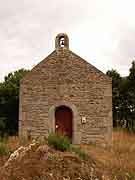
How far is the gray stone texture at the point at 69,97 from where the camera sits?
1434 centimetres

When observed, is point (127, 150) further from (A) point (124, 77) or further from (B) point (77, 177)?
(A) point (124, 77)

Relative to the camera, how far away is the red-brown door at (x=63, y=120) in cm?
1492

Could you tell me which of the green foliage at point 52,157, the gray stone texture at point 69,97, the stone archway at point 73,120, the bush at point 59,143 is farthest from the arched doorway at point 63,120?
the green foliage at point 52,157

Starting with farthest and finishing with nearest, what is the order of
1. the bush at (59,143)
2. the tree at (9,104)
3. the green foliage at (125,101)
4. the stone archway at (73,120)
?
1. the green foliage at (125,101)
2. the tree at (9,104)
3. the stone archway at (73,120)
4. the bush at (59,143)

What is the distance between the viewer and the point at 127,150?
1257 centimetres

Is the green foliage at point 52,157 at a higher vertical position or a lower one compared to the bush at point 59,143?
lower

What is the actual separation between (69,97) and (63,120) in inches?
47.2

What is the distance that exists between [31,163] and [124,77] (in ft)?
54.6

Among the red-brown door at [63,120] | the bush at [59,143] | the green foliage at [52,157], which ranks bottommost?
the green foliage at [52,157]

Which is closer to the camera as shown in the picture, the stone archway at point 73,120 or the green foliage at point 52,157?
→ the green foliage at point 52,157

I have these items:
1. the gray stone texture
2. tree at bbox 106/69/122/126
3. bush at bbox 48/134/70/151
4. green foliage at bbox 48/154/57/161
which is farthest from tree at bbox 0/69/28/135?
green foliage at bbox 48/154/57/161

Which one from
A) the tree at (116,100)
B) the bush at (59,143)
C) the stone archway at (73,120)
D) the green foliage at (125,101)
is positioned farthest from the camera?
the tree at (116,100)

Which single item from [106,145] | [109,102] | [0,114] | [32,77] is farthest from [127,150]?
[0,114]

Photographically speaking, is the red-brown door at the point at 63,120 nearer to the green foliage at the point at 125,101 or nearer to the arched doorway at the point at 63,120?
the arched doorway at the point at 63,120
